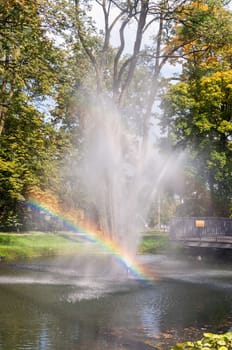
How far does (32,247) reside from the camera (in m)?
31.7

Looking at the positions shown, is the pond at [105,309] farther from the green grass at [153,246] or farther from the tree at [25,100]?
the green grass at [153,246]

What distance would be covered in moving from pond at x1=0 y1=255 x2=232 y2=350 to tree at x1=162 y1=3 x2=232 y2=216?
16215 mm

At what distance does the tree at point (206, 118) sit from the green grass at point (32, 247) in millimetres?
11931

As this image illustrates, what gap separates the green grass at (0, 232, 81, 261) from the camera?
29.3 meters

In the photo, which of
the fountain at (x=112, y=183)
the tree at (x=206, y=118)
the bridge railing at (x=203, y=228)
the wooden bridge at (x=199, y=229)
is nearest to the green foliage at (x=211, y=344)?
the fountain at (x=112, y=183)

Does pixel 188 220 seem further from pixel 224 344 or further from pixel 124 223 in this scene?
pixel 224 344

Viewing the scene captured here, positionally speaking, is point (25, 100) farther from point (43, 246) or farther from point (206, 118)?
point (206, 118)

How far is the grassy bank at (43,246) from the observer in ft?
96.7

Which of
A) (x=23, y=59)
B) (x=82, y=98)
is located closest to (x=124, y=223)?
(x=82, y=98)

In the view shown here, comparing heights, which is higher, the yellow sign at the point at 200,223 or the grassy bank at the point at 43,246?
the yellow sign at the point at 200,223

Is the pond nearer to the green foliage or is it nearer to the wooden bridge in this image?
the green foliage

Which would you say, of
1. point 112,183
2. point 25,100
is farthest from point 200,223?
point 25,100

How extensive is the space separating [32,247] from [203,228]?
11821 mm

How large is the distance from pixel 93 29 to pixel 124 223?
37.6ft
